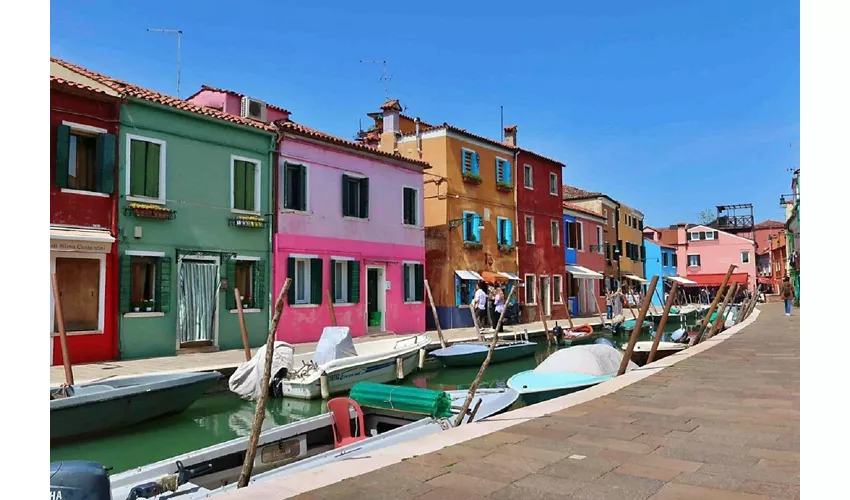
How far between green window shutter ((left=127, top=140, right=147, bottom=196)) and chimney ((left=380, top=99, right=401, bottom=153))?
1001cm

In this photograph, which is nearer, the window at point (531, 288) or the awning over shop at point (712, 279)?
the window at point (531, 288)

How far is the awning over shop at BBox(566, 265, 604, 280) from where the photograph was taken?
91.2 ft

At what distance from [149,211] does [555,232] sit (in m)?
17.8

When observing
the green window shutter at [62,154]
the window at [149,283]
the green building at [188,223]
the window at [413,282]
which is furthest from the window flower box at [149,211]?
the window at [413,282]

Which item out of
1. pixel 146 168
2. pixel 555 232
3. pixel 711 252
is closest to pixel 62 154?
pixel 146 168

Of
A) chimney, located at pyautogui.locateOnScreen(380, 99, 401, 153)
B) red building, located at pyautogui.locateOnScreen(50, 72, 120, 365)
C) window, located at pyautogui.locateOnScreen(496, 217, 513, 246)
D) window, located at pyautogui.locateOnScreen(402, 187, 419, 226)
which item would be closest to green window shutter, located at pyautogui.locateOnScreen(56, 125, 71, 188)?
red building, located at pyautogui.locateOnScreen(50, 72, 120, 365)

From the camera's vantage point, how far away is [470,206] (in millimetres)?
21703

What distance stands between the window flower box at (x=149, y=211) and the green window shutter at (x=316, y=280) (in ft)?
12.4

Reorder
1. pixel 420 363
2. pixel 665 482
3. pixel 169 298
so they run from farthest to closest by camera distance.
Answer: pixel 420 363
pixel 169 298
pixel 665 482

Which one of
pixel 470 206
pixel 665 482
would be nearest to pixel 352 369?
pixel 665 482

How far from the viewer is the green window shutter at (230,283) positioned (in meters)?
13.7

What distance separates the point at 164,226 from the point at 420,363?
18.6 feet

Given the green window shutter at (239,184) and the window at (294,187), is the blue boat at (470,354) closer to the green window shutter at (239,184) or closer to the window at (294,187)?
the window at (294,187)
